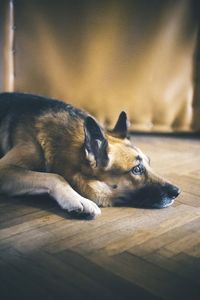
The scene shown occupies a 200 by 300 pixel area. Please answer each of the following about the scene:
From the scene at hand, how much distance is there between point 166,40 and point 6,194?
234 centimetres

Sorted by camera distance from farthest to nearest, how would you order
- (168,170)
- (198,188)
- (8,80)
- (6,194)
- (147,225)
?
1. (8,80)
2. (168,170)
3. (198,188)
4. (6,194)
5. (147,225)

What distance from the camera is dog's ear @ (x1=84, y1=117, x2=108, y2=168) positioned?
1743 millimetres

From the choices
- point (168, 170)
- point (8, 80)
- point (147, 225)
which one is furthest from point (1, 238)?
point (8, 80)

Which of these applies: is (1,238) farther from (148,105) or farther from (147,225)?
(148,105)

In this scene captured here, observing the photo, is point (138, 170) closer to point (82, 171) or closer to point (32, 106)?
point (82, 171)

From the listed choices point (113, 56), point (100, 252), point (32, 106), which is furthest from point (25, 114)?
point (113, 56)

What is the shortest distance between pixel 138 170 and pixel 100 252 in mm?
560

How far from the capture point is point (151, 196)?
5.75ft

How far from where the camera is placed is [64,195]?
5.50 ft

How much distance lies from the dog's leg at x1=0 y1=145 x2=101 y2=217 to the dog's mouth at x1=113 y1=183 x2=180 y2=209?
182 millimetres

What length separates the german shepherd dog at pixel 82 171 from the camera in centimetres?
174

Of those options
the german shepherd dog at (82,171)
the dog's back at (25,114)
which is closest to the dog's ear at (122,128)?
the german shepherd dog at (82,171)

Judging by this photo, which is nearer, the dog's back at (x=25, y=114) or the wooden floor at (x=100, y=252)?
the wooden floor at (x=100, y=252)

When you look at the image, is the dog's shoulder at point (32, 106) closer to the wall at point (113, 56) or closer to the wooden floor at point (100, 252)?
the wooden floor at point (100, 252)
